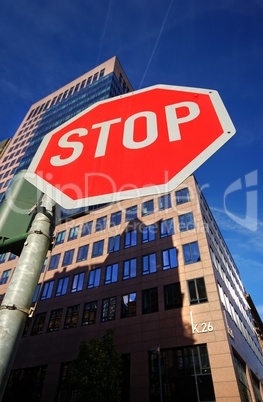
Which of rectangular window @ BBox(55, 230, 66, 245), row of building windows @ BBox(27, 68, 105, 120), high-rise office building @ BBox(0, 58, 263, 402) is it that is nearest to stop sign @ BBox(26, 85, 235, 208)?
high-rise office building @ BBox(0, 58, 263, 402)

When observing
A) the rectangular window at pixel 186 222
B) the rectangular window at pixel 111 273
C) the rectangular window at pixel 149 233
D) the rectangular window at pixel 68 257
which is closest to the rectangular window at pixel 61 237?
the rectangular window at pixel 68 257

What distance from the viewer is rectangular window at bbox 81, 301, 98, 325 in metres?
26.5

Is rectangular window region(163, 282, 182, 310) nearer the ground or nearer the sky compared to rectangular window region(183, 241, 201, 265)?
nearer the ground

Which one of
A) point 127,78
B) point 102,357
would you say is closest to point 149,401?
point 102,357

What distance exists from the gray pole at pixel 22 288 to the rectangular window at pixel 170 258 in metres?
25.2

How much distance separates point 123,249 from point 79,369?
13.2 m

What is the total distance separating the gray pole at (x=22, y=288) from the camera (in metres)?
1.22

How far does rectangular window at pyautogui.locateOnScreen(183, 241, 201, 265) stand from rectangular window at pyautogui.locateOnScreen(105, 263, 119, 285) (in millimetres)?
7767

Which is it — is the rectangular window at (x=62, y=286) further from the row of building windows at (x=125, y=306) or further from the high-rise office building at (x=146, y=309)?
the row of building windows at (x=125, y=306)

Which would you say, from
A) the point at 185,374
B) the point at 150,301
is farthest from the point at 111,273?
the point at 185,374

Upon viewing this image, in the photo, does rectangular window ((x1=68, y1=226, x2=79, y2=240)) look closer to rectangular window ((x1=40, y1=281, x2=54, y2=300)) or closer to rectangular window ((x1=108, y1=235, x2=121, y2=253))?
rectangular window ((x1=108, y1=235, x2=121, y2=253))

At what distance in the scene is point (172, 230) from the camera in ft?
92.9

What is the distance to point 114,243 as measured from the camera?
31.2 m

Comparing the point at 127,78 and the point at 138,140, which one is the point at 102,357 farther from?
the point at 127,78
